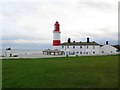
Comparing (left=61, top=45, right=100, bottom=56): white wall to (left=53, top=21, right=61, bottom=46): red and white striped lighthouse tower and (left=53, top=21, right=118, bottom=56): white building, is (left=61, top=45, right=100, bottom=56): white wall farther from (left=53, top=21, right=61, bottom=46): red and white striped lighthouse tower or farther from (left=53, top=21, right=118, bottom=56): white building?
(left=53, top=21, right=61, bottom=46): red and white striped lighthouse tower

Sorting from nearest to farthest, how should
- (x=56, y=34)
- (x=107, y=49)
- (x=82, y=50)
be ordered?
1. (x=56, y=34)
2. (x=82, y=50)
3. (x=107, y=49)

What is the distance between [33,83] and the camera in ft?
37.4

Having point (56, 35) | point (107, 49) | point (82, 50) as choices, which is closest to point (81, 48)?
point (82, 50)

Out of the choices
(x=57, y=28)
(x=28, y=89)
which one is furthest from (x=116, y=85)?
(x=57, y=28)

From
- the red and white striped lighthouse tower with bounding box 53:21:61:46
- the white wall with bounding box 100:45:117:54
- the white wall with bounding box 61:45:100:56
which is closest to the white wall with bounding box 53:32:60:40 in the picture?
the red and white striped lighthouse tower with bounding box 53:21:61:46

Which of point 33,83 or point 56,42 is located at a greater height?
point 56,42

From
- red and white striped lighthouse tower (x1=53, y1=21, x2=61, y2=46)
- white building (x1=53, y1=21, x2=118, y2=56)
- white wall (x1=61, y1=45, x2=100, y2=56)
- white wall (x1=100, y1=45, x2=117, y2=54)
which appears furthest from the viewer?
white wall (x1=100, y1=45, x2=117, y2=54)

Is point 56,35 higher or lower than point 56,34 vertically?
lower

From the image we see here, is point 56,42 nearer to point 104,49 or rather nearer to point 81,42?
point 81,42

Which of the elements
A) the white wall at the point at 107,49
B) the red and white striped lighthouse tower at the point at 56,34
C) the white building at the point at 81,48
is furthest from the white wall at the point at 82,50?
the red and white striped lighthouse tower at the point at 56,34

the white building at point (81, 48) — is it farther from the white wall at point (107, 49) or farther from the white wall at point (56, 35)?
the white wall at point (56, 35)

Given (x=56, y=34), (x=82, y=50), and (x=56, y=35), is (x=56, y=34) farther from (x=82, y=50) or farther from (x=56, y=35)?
(x=82, y=50)

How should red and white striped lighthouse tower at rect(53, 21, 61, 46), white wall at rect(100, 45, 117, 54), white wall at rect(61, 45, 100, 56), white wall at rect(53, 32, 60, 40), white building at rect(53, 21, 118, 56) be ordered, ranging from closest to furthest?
red and white striped lighthouse tower at rect(53, 21, 61, 46) < white wall at rect(53, 32, 60, 40) < white building at rect(53, 21, 118, 56) < white wall at rect(61, 45, 100, 56) < white wall at rect(100, 45, 117, 54)

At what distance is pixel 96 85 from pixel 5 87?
3.82m
